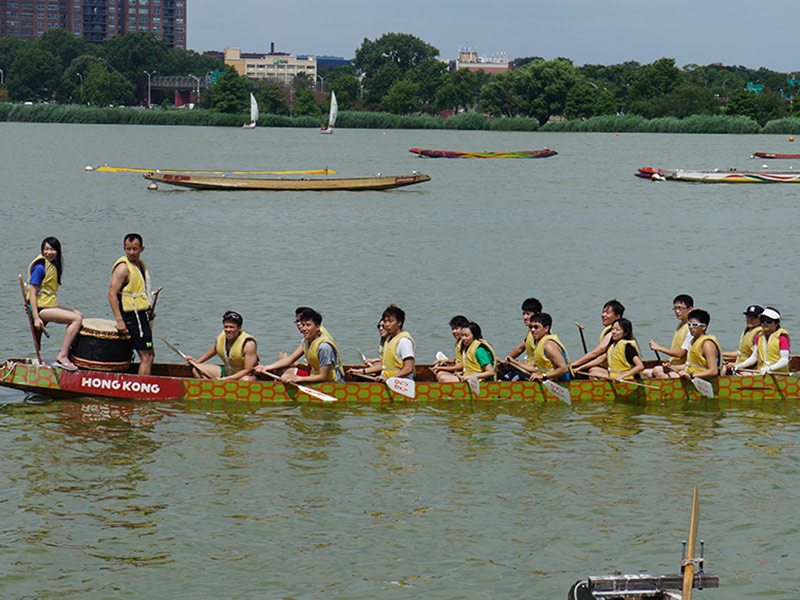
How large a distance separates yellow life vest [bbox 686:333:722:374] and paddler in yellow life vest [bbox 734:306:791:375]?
681 millimetres

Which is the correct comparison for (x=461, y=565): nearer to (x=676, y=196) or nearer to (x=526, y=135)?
(x=676, y=196)

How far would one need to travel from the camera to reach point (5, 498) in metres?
12.7

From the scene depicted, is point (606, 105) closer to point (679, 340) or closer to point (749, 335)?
point (749, 335)

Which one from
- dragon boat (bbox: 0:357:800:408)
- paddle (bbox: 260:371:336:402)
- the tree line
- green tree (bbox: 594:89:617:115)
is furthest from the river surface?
Answer: green tree (bbox: 594:89:617:115)

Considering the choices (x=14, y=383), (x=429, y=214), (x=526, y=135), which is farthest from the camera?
(x=526, y=135)

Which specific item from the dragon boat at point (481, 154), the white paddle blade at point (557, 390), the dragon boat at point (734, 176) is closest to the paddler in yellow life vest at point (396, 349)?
the white paddle blade at point (557, 390)

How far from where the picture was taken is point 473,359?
54.1 feet

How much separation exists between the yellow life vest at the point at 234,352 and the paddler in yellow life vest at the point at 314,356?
1.02ft

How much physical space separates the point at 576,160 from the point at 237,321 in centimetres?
7405

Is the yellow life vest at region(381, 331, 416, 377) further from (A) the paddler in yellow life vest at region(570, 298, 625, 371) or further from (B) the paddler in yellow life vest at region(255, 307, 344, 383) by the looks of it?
(A) the paddler in yellow life vest at region(570, 298, 625, 371)

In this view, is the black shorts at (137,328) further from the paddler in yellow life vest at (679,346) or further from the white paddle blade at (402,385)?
the paddler in yellow life vest at (679,346)

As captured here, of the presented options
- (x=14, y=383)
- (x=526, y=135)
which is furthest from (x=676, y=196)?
(x=526, y=135)

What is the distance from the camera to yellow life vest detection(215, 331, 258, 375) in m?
16.2

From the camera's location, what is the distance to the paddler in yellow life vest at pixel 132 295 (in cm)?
1504
